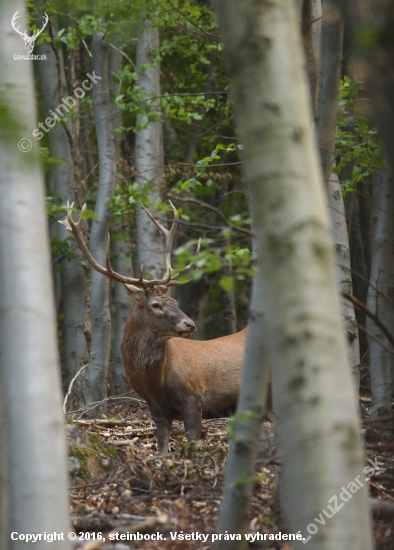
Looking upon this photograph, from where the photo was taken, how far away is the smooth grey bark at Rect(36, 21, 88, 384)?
41.9ft

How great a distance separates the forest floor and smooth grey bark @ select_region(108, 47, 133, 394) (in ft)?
20.3

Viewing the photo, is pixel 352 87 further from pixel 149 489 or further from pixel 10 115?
pixel 10 115

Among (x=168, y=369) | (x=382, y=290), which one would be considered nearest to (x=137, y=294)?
(x=168, y=369)

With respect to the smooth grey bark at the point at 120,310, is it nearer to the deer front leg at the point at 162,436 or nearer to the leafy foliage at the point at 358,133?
the deer front leg at the point at 162,436

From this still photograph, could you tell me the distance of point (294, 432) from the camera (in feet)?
8.34

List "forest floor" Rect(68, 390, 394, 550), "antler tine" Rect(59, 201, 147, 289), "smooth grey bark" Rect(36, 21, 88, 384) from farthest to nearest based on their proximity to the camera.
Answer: "smooth grey bark" Rect(36, 21, 88, 384) < "antler tine" Rect(59, 201, 147, 289) < "forest floor" Rect(68, 390, 394, 550)

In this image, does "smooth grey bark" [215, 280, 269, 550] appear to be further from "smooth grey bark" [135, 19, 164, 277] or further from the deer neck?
"smooth grey bark" [135, 19, 164, 277]

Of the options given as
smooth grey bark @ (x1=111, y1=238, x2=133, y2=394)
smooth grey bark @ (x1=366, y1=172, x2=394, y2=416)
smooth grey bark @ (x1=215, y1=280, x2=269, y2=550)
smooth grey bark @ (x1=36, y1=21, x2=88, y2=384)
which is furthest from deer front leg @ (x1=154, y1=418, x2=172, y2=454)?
smooth grey bark @ (x1=36, y1=21, x2=88, y2=384)

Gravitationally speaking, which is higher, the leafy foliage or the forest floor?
the leafy foliage

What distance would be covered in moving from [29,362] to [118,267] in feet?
36.0

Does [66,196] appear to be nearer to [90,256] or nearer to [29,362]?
[90,256]

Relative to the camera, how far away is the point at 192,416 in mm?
8055

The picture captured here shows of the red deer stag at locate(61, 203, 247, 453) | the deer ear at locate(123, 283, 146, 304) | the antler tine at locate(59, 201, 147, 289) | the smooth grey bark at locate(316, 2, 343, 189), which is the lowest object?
the red deer stag at locate(61, 203, 247, 453)

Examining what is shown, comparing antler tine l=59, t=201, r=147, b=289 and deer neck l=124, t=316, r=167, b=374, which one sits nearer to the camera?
antler tine l=59, t=201, r=147, b=289
